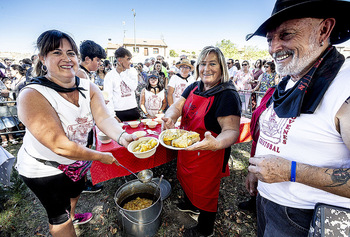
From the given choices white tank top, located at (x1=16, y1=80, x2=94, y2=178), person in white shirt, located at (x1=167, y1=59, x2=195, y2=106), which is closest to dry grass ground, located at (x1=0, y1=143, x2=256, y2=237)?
white tank top, located at (x1=16, y1=80, x2=94, y2=178)

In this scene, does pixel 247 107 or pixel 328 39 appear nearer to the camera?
pixel 328 39

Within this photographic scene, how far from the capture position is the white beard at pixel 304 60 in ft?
3.96

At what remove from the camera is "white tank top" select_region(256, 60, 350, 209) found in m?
1.01

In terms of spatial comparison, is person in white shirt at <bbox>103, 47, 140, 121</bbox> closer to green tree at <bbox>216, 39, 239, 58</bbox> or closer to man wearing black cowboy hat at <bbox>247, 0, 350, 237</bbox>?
man wearing black cowboy hat at <bbox>247, 0, 350, 237</bbox>

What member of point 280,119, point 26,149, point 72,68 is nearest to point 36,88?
point 72,68

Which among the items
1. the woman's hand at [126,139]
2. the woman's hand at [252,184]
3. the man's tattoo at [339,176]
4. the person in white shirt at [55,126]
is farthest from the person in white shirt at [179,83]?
the man's tattoo at [339,176]

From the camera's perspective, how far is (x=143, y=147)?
74.2 inches

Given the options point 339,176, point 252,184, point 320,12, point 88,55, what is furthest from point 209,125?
point 88,55

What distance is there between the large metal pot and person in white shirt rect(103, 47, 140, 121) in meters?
2.23

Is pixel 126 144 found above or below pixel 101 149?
above

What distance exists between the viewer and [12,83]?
654 centimetres

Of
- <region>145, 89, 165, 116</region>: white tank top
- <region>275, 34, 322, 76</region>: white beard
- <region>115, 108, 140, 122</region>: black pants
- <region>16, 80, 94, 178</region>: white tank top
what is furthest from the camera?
<region>145, 89, 165, 116</region>: white tank top

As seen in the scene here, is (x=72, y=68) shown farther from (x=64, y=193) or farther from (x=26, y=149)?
(x=64, y=193)

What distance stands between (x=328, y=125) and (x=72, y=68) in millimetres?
2386
